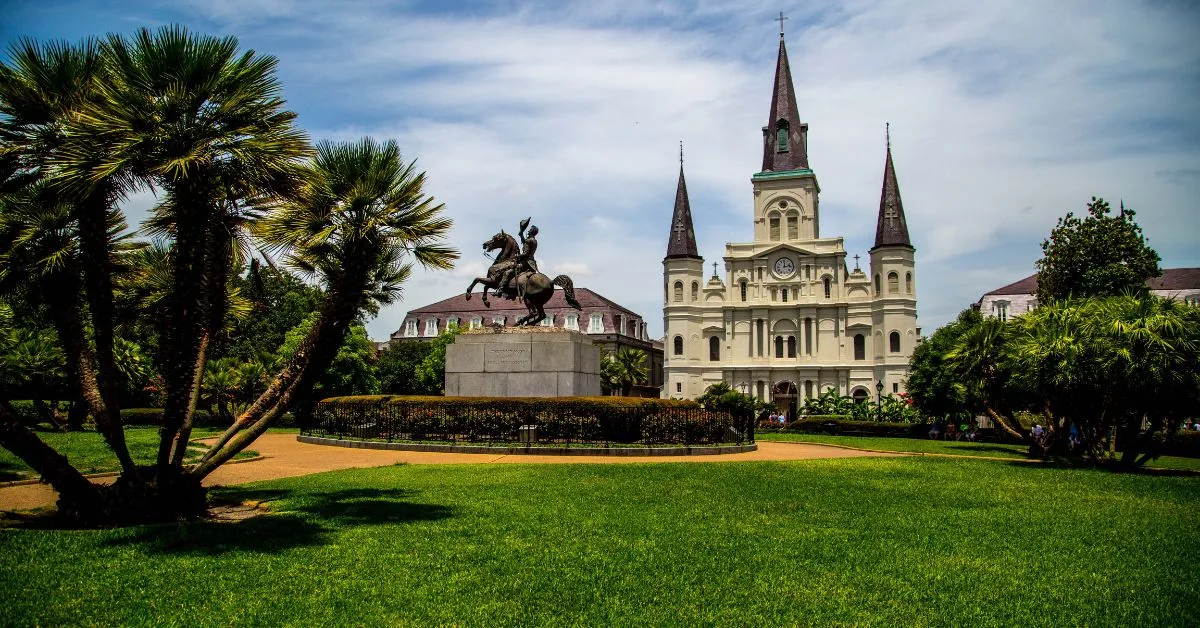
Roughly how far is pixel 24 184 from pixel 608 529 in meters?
7.33

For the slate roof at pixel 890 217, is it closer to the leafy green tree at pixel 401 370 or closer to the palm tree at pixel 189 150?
the leafy green tree at pixel 401 370

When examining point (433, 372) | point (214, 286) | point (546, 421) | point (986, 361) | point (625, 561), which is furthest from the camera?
point (433, 372)

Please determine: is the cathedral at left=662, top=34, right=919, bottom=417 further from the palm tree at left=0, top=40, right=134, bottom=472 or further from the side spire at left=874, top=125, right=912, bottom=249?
the palm tree at left=0, top=40, right=134, bottom=472

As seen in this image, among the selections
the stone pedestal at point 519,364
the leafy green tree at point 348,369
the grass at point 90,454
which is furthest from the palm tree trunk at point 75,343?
the leafy green tree at point 348,369

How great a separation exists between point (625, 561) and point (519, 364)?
14.7m

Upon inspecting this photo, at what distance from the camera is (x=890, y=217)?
74.2 metres

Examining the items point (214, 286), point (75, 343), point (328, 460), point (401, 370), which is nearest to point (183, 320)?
point (214, 286)

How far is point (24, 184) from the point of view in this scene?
8859 mm

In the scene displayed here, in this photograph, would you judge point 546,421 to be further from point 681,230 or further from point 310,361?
point 681,230

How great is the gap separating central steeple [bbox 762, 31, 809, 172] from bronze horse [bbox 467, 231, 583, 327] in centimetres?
6296

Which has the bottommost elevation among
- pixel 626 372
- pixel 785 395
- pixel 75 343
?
pixel 785 395

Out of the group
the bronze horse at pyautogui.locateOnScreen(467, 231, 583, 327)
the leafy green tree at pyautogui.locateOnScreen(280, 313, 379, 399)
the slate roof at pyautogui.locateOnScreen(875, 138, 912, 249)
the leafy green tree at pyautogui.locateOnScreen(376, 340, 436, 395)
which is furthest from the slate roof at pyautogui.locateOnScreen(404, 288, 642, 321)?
the bronze horse at pyautogui.locateOnScreen(467, 231, 583, 327)

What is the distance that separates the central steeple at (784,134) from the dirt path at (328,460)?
6310 centimetres

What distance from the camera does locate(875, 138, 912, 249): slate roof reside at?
242 ft
